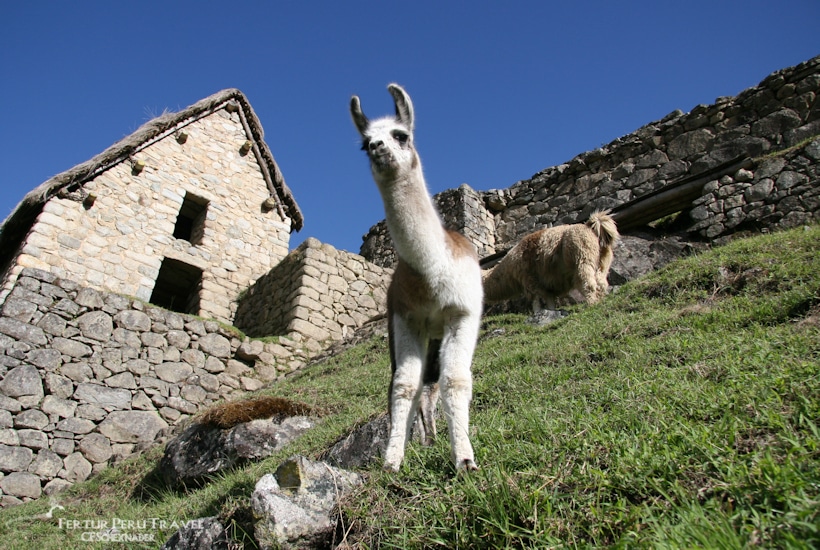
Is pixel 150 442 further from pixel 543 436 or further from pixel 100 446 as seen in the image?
pixel 543 436

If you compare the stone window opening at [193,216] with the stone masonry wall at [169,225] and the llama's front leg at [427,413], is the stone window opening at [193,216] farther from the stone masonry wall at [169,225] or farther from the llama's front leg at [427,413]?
the llama's front leg at [427,413]

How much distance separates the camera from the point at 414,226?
3.24 metres

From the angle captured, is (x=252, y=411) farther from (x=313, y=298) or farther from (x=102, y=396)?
(x=313, y=298)

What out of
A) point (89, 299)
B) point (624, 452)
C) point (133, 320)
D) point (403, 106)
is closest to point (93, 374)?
point (133, 320)

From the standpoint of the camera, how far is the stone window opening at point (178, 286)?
41.0ft

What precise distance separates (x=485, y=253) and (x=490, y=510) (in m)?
12.4

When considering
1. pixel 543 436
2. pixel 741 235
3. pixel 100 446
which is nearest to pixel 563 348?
pixel 543 436

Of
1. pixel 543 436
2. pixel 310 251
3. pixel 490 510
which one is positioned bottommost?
pixel 490 510

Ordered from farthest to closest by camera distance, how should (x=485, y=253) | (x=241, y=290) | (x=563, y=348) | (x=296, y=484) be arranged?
(x=485, y=253) → (x=241, y=290) → (x=563, y=348) → (x=296, y=484)

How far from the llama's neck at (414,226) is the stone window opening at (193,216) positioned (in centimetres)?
1069

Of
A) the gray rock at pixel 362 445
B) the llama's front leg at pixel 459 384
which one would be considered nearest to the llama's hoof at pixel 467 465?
the llama's front leg at pixel 459 384

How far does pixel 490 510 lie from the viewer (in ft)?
6.79

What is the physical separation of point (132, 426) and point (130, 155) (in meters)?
6.81

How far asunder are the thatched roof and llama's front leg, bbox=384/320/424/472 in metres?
10.4
